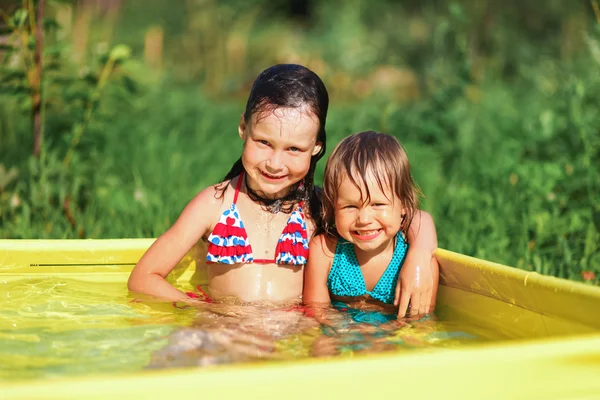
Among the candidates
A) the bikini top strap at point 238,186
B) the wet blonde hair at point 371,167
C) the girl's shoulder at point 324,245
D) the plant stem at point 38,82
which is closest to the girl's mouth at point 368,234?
the wet blonde hair at point 371,167

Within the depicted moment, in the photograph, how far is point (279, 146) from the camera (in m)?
2.92

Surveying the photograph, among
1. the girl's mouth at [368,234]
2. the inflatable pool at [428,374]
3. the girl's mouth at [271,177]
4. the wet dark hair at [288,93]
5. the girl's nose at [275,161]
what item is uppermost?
the wet dark hair at [288,93]

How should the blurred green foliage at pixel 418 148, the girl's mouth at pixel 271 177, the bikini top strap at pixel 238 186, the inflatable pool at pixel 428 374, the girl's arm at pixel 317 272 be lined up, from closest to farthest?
the inflatable pool at pixel 428 374, the girl's mouth at pixel 271 177, the girl's arm at pixel 317 272, the bikini top strap at pixel 238 186, the blurred green foliage at pixel 418 148

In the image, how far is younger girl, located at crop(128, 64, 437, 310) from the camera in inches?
116

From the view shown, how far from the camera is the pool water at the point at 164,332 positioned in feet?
7.27

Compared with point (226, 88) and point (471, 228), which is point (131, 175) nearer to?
point (471, 228)

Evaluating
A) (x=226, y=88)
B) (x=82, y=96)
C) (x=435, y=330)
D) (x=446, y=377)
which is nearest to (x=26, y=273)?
(x=82, y=96)

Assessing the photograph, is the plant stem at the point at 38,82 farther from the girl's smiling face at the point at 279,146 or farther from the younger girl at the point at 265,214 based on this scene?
the girl's smiling face at the point at 279,146

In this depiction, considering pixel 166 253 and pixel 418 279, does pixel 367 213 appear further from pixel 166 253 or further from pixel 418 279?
pixel 166 253

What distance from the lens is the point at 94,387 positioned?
1.52m

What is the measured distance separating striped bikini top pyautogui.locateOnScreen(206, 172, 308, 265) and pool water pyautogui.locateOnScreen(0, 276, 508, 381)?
21 centimetres

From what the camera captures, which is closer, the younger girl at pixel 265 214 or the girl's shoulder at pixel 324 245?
the younger girl at pixel 265 214

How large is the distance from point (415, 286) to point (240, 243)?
72cm

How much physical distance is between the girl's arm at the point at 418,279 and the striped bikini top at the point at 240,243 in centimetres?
43
